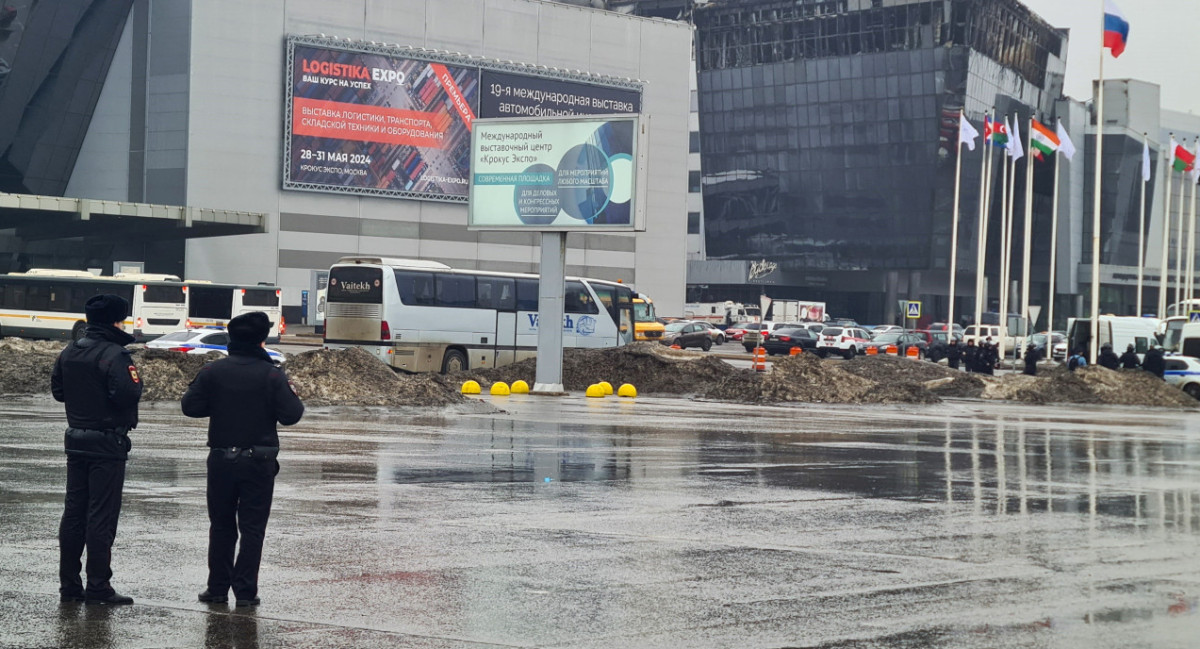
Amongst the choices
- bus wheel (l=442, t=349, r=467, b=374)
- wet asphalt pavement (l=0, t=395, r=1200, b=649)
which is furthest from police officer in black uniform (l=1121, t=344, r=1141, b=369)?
wet asphalt pavement (l=0, t=395, r=1200, b=649)

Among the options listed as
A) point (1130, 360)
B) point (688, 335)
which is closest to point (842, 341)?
point (688, 335)

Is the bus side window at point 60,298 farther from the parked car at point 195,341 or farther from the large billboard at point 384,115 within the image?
the large billboard at point 384,115

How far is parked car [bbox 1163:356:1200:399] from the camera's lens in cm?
4369

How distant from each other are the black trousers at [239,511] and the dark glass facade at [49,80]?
76.6 metres

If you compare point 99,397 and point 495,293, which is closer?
point 99,397

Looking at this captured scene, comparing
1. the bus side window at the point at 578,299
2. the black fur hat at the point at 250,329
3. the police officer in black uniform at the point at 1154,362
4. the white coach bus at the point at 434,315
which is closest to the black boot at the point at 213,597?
the black fur hat at the point at 250,329

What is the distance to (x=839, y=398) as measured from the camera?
118 ft

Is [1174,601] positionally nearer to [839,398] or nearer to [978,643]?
[978,643]

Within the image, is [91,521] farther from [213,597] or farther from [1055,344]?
[1055,344]

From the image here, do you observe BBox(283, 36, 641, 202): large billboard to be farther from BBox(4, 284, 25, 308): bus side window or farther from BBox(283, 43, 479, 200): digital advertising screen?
BBox(4, 284, 25, 308): bus side window

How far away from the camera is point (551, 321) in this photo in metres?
36.6

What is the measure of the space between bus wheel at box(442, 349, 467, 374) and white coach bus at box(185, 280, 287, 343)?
63.1 feet

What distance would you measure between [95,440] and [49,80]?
79267 mm

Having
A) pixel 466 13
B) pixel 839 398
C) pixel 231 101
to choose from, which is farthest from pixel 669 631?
pixel 466 13
